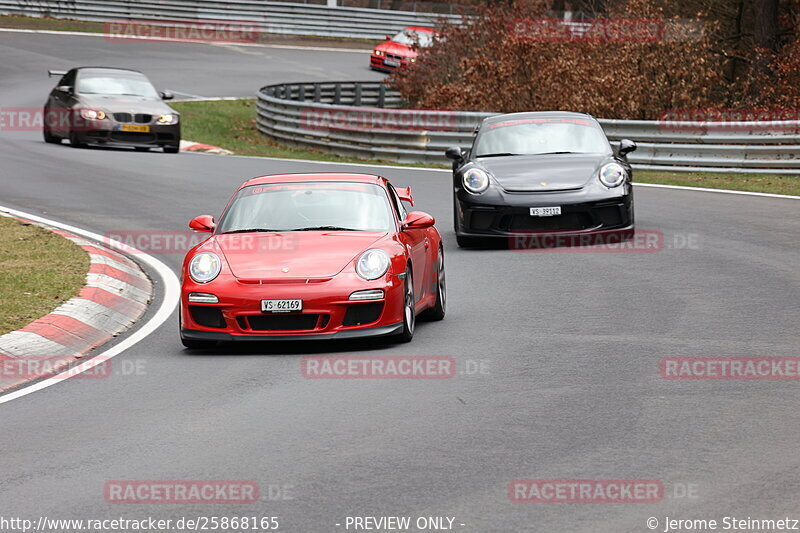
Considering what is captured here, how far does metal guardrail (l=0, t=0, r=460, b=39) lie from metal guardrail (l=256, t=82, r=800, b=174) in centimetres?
2022

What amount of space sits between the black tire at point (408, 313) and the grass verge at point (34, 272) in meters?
2.80

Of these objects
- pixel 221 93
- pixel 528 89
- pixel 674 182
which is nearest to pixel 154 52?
pixel 221 93

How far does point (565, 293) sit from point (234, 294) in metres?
3.63

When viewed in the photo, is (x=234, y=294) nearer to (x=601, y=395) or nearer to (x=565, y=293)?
(x=601, y=395)

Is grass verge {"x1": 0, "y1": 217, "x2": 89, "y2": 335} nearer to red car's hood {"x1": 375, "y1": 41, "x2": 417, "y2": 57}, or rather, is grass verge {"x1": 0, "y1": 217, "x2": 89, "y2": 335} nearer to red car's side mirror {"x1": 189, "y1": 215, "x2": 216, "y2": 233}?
red car's side mirror {"x1": 189, "y1": 215, "x2": 216, "y2": 233}

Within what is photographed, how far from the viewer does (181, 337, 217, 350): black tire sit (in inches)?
384

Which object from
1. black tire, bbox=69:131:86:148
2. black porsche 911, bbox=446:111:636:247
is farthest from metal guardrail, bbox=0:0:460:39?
black porsche 911, bbox=446:111:636:247

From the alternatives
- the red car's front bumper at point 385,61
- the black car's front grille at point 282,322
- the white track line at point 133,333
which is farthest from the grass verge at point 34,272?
the red car's front bumper at point 385,61

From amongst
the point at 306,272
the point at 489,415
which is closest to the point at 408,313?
the point at 306,272

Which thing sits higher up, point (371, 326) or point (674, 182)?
point (371, 326)

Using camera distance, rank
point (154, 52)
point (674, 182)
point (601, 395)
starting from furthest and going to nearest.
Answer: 1. point (154, 52)
2. point (674, 182)
3. point (601, 395)

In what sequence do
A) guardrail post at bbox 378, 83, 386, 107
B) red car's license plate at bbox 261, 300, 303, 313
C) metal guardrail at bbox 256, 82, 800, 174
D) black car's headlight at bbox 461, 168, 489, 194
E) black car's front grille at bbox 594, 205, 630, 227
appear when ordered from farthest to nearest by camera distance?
guardrail post at bbox 378, 83, 386, 107
metal guardrail at bbox 256, 82, 800, 174
black car's headlight at bbox 461, 168, 489, 194
black car's front grille at bbox 594, 205, 630, 227
red car's license plate at bbox 261, 300, 303, 313

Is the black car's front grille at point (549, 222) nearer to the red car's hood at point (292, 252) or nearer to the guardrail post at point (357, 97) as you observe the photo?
the red car's hood at point (292, 252)

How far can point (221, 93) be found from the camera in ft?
129
